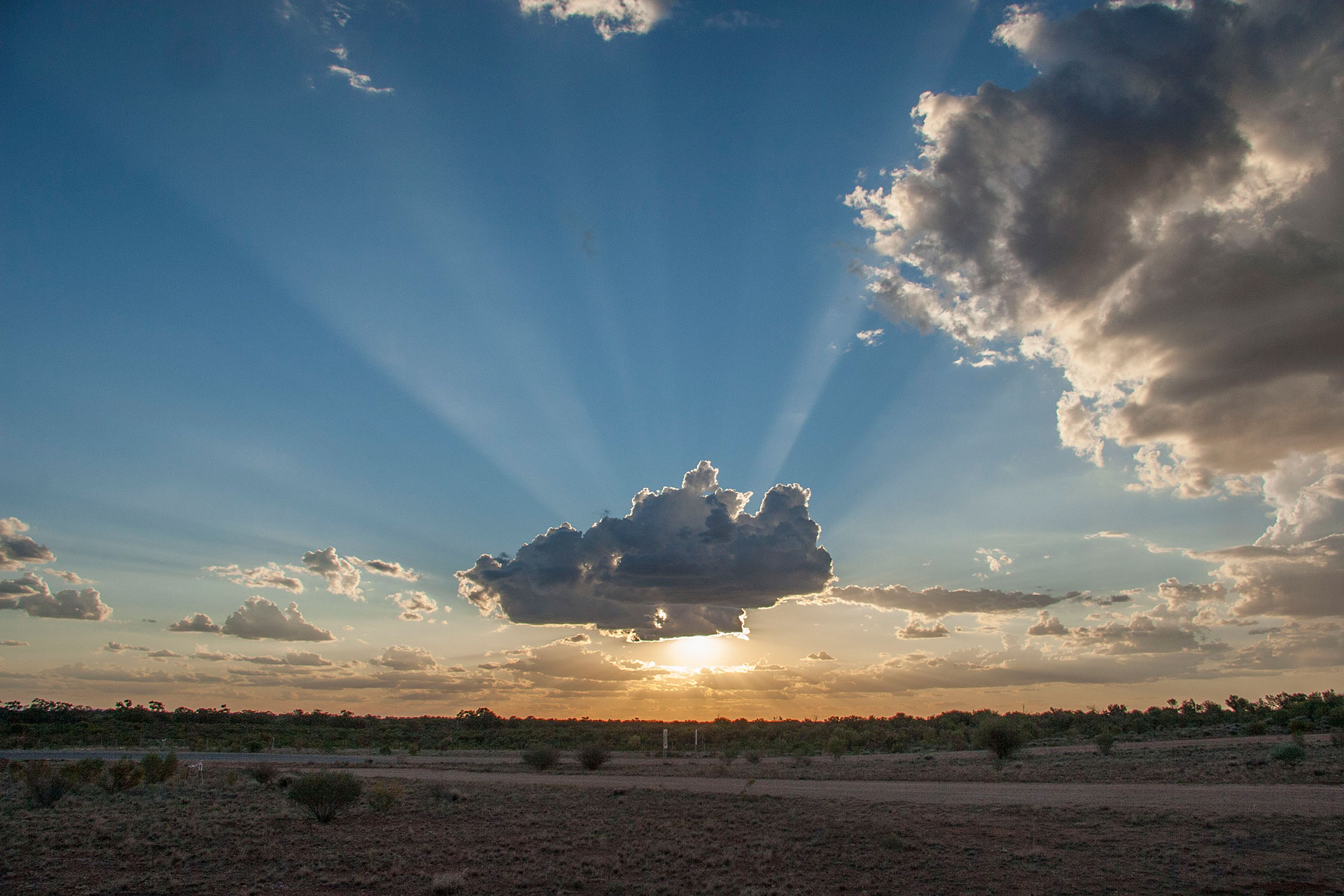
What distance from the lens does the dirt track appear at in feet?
70.7

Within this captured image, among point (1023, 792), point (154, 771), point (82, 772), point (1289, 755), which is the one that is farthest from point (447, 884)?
point (1289, 755)

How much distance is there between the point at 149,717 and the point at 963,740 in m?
124

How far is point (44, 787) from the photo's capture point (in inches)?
1064

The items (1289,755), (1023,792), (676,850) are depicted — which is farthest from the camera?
(1289,755)

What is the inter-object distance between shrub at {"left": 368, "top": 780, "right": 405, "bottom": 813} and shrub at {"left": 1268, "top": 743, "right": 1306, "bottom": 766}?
3675 centimetres

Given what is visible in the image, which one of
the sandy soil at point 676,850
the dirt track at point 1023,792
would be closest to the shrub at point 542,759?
the dirt track at point 1023,792

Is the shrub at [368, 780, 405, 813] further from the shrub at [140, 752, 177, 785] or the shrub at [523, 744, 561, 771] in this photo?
the shrub at [523, 744, 561, 771]

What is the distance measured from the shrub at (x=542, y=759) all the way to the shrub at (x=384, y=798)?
1735cm

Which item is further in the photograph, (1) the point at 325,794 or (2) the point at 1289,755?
(2) the point at 1289,755

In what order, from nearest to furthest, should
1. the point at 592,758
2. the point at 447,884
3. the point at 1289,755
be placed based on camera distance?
the point at 447,884
the point at 1289,755
the point at 592,758

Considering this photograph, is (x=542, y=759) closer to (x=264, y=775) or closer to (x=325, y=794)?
(x=264, y=775)

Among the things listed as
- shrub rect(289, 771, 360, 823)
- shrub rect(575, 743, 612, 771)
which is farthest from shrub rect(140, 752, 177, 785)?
shrub rect(575, 743, 612, 771)

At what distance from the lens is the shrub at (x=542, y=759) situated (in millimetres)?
45281

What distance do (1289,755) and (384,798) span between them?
3738cm
